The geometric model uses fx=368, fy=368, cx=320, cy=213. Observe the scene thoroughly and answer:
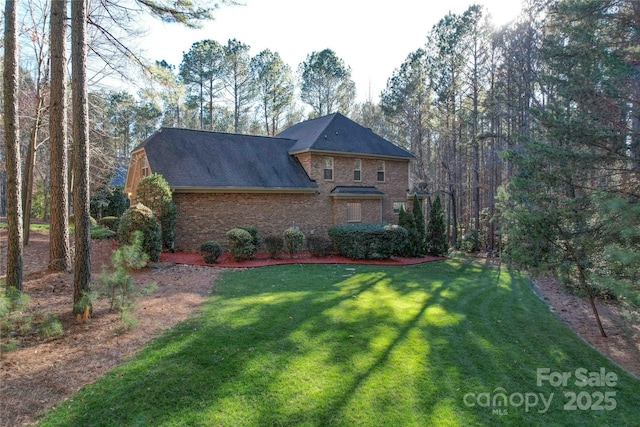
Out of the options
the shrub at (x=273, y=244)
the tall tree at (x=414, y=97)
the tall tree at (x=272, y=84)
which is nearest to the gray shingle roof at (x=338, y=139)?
the tall tree at (x=414, y=97)

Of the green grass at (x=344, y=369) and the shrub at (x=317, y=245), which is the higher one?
the shrub at (x=317, y=245)

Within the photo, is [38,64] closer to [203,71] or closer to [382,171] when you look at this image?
[382,171]

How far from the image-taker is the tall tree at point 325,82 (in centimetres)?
3303

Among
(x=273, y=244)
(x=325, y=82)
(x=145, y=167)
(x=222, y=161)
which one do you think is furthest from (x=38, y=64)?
(x=325, y=82)

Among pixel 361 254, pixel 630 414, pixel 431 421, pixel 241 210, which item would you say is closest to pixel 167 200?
pixel 241 210

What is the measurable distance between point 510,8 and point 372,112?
17915mm

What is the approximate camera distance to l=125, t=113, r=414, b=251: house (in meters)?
14.9

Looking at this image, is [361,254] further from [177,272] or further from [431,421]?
[431,421]

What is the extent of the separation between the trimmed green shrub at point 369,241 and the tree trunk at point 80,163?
10.5 metres

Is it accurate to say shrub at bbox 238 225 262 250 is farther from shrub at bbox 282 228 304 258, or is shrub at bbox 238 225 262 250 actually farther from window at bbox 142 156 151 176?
window at bbox 142 156 151 176

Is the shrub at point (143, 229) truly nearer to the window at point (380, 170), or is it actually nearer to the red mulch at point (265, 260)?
the red mulch at point (265, 260)

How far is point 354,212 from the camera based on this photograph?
1869 cm

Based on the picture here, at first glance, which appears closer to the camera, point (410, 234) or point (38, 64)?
point (38, 64)

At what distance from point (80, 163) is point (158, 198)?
23.5ft
